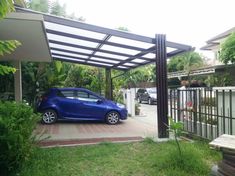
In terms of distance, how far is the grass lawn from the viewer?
5.98 m

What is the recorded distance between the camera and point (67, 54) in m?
15.4

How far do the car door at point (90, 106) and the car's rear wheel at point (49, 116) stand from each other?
1.14m

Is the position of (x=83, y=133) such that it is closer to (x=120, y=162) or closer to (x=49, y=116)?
(x=49, y=116)

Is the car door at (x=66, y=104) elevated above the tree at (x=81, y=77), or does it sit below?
below

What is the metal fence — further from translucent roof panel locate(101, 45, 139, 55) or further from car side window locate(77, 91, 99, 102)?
car side window locate(77, 91, 99, 102)

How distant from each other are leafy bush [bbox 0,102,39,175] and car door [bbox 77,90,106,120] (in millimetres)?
7691

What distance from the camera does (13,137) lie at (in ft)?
17.1

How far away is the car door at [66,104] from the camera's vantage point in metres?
13.7

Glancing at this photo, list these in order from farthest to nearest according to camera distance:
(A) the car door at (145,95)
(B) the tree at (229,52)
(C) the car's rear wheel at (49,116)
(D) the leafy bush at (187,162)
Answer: (A) the car door at (145,95)
(C) the car's rear wheel at (49,116)
(B) the tree at (229,52)
(D) the leafy bush at (187,162)

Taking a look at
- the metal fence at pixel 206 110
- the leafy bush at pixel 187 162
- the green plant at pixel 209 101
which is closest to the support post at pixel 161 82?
the metal fence at pixel 206 110

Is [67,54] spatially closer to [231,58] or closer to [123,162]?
[231,58]

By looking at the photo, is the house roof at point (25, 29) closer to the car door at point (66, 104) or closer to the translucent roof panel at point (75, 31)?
the translucent roof panel at point (75, 31)

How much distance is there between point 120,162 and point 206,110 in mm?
3082

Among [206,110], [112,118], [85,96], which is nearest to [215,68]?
[206,110]
